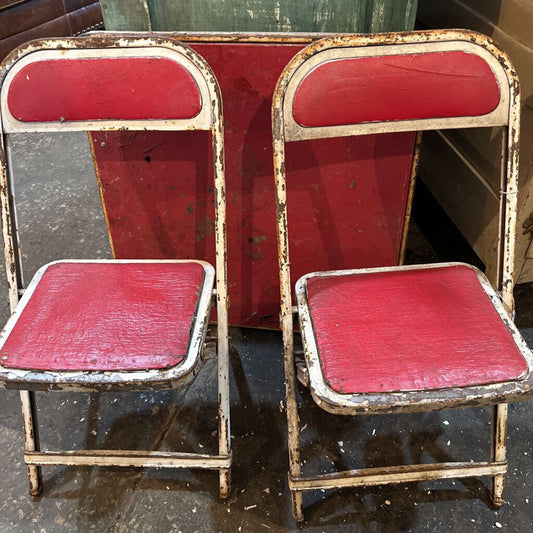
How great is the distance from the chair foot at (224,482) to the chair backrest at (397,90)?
0.54 metres

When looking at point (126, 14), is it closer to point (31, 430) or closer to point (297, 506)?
point (31, 430)

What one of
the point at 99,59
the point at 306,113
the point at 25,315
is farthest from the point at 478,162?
the point at 25,315

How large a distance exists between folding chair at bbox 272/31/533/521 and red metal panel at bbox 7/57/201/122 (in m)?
0.27

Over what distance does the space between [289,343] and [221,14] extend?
94 cm

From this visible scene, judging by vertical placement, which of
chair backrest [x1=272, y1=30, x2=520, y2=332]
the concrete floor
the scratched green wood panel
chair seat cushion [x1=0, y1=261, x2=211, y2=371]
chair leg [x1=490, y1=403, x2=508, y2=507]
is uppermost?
the scratched green wood panel

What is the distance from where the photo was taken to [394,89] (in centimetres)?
129

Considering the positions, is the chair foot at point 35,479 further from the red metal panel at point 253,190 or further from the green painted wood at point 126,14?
the green painted wood at point 126,14

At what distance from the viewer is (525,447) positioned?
165 cm

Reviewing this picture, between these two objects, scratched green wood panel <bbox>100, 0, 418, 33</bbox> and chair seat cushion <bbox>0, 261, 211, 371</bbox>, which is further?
scratched green wood panel <bbox>100, 0, 418, 33</bbox>

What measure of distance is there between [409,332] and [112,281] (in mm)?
778

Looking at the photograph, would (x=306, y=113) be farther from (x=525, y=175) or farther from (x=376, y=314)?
(x=525, y=175)

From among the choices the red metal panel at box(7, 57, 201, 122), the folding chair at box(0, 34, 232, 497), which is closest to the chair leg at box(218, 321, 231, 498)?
the folding chair at box(0, 34, 232, 497)

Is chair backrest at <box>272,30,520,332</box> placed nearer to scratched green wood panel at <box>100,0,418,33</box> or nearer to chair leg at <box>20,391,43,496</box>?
scratched green wood panel at <box>100,0,418,33</box>

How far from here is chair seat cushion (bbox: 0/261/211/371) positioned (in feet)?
3.94
